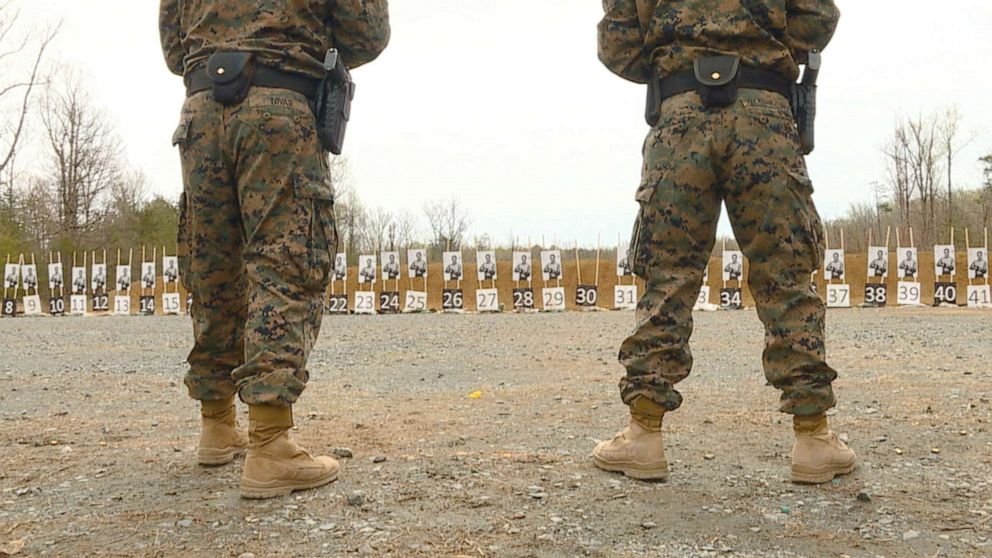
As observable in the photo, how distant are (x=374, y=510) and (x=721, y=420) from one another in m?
1.74

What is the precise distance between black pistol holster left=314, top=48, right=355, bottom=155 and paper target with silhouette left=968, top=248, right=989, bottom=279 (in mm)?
19848

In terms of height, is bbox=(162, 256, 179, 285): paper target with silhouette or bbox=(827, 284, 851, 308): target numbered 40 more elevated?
bbox=(162, 256, 179, 285): paper target with silhouette

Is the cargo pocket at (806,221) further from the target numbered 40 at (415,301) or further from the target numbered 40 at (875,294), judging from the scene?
the target numbered 40 at (875,294)

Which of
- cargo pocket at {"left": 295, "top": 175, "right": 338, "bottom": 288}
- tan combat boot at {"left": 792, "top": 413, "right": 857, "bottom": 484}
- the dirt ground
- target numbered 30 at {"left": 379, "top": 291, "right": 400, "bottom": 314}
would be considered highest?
cargo pocket at {"left": 295, "top": 175, "right": 338, "bottom": 288}

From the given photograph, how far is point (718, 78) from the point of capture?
2129 mm

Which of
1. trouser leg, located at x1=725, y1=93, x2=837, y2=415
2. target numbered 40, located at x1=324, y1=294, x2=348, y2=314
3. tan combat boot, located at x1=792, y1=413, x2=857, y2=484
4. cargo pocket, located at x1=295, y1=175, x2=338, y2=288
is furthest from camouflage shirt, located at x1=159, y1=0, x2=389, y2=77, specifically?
target numbered 40, located at x1=324, y1=294, x2=348, y2=314

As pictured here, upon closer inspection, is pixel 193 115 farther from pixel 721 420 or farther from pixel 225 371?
pixel 721 420

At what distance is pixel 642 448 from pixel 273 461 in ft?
3.46

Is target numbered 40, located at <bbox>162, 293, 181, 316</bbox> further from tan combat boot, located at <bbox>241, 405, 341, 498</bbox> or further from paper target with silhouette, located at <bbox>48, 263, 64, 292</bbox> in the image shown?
tan combat boot, located at <bbox>241, 405, 341, 498</bbox>

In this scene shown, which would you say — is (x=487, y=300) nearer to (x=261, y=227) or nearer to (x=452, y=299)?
(x=452, y=299)

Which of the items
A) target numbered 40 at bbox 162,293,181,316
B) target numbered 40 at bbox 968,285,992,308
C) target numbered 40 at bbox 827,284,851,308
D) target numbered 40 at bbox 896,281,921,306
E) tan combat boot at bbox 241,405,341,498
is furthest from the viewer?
target numbered 40 at bbox 162,293,181,316

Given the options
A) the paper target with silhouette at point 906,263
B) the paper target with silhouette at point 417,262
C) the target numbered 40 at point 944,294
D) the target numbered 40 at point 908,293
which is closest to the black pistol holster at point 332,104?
the paper target with silhouette at point 417,262

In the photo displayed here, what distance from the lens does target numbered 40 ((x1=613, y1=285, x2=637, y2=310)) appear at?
62.5 ft

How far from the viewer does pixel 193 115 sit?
2.19m
